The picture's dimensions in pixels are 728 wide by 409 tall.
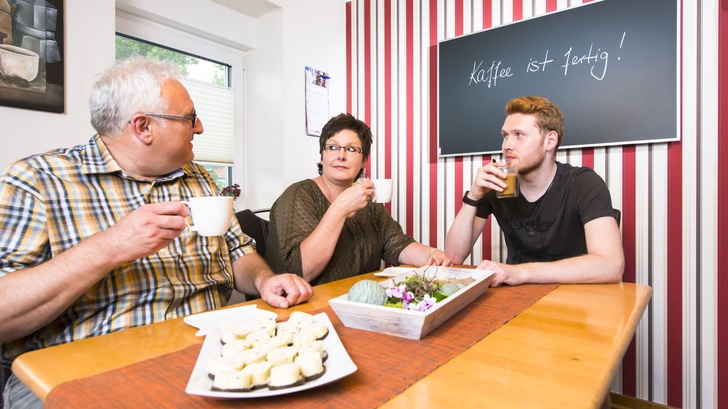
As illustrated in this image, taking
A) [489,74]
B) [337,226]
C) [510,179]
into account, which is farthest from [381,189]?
[489,74]

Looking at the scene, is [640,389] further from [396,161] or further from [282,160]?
[282,160]

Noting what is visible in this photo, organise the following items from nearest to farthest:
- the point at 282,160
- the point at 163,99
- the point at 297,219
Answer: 1. the point at 163,99
2. the point at 297,219
3. the point at 282,160

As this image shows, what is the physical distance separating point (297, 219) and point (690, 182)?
181 cm

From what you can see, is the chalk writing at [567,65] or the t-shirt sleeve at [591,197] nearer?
the t-shirt sleeve at [591,197]

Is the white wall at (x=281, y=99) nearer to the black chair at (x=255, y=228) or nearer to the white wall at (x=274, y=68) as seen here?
the white wall at (x=274, y=68)

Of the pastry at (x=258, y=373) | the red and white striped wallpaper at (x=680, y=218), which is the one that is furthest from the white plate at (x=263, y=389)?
the red and white striped wallpaper at (x=680, y=218)

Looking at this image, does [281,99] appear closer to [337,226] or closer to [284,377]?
[337,226]

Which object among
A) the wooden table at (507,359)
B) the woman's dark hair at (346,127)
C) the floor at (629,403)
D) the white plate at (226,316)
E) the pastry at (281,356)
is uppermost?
the woman's dark hair at (346,127)

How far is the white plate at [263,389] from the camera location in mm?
535

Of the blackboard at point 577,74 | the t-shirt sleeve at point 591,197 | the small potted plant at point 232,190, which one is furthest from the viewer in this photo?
the small potted plant at point 232,190

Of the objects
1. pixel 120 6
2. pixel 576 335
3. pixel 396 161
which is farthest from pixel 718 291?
pixel 120 6

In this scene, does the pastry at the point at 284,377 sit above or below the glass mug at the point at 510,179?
below

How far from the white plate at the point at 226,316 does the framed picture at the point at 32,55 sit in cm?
139

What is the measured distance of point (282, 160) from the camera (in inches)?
108
